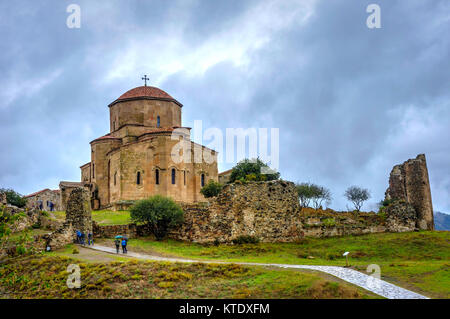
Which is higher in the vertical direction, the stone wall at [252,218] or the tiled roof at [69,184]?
the tiled roof at [69,184]

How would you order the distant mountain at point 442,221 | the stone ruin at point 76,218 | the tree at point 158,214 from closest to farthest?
the stone ruin at point 76,218, the tree at point 158,214, the distant mountain at point 442,221

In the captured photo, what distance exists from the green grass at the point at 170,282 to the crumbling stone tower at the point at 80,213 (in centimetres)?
567

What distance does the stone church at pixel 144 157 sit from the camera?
43562 millimetres

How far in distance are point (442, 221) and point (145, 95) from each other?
15982 cm

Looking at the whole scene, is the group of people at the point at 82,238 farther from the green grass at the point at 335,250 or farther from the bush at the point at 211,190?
the bush at the point at 211,190

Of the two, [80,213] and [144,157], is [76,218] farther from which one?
[144,157]

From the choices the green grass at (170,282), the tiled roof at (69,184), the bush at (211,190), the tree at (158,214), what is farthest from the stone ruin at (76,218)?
the tiled roof at (69,184)

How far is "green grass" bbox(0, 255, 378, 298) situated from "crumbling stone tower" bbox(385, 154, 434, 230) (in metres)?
16.5

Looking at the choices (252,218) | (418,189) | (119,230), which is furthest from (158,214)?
(418,189)

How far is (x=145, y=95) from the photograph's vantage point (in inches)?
1912

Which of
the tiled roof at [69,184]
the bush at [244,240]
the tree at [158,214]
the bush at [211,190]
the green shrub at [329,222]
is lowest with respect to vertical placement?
the bush at [244,240]
